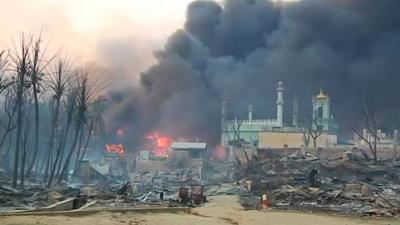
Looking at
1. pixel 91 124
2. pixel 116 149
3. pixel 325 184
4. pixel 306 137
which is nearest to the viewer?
pixel 325 184

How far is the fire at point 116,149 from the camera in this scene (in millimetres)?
76188

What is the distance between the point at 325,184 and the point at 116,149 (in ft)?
151

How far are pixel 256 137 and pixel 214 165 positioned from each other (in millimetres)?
20635

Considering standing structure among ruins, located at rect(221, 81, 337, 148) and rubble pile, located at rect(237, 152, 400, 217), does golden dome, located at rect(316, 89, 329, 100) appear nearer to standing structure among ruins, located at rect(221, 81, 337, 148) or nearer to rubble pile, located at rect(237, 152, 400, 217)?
standing structure among ruins, located at rect(221, 81, 337, 148)

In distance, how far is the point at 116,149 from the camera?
77875 millimetres

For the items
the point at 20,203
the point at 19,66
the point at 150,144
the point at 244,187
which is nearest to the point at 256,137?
the point at 150,144

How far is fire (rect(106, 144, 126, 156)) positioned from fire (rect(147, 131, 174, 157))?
4619mm

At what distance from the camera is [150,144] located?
268 ft

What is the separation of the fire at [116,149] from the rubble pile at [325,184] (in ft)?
93.0

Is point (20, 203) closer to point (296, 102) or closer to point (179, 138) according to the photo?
point (179, 138)

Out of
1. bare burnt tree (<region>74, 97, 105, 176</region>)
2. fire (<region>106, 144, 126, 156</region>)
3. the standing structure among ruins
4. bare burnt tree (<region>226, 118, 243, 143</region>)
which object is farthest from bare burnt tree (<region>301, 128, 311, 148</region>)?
bare burnt tree (<region>74, 97, 105, 176</region>)

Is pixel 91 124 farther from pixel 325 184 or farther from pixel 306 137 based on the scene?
pixel 306 137

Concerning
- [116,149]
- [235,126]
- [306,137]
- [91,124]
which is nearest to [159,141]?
[116,149]

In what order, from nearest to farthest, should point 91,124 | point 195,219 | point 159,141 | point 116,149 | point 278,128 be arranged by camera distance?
1. point 195,219
2. point 91,124
3. point 278,128
4. point 116,149
5. point 159,141
